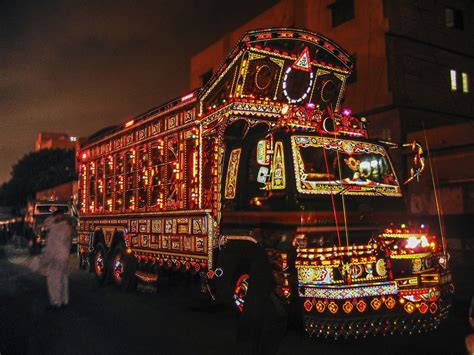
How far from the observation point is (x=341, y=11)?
20969mm

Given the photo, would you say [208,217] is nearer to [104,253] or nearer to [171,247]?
[171,247]

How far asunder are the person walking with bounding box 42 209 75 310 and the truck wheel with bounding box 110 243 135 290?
1.61m

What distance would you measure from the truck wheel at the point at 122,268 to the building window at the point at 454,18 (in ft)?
58.0

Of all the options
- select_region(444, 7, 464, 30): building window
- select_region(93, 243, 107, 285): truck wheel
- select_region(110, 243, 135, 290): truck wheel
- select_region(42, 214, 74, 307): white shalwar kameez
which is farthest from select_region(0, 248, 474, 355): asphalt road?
select_region(444, 7, 464, 30): building window

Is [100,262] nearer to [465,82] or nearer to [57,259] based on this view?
[57,259]

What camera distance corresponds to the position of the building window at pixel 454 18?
68.1ft

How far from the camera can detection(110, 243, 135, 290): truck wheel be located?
32.9 feet

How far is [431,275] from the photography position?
17.9 feet

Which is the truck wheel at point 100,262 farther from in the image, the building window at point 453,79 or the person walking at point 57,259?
the building window at point 453,79

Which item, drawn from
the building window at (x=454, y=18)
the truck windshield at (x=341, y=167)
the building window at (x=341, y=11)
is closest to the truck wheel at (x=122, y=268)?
the truck windshield at (x=341, y=167)

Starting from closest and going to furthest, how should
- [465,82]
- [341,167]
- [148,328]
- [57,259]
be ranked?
[341,167] → [148,328] → [57,259] → [465,82]

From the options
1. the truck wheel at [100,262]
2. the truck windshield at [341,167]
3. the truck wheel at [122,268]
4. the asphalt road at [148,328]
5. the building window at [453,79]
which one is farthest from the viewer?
the building window at [453,79]

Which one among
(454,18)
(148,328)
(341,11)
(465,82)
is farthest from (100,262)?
(454,18)

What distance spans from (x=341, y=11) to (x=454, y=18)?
499 centimetres
